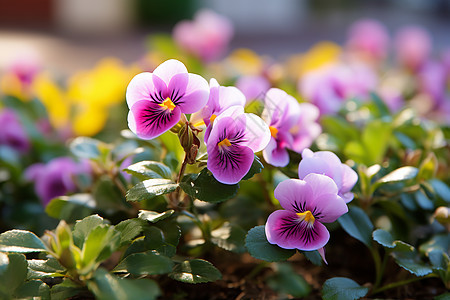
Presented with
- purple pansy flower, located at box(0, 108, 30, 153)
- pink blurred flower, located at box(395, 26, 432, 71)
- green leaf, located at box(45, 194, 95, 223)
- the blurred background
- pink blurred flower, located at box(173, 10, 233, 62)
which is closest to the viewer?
green leaf, located at box(45, 194, 95, 223)

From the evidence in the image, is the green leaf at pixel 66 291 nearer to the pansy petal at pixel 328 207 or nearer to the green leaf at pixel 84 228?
the green leaf at pixel 84 228

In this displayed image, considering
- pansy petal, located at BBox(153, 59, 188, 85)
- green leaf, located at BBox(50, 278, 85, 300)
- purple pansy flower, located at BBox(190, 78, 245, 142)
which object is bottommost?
green leaf, located at BBox(50, 278, 85, 300)

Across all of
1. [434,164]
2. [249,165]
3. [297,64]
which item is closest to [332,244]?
[434,164]

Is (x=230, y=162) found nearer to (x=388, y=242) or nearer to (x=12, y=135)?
(x=388, y=242)

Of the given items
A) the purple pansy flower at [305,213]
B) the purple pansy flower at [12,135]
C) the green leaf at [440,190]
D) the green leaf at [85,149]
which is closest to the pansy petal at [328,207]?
the purple pansy flower at [305,213]

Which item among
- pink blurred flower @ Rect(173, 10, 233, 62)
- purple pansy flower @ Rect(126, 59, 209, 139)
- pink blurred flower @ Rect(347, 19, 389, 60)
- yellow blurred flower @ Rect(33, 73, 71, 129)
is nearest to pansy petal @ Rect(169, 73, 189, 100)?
purple pansy flower @ Rect(126, 59, 209, 139)

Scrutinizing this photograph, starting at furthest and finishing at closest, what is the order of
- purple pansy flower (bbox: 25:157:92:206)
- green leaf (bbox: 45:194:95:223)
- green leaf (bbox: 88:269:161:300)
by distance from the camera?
purple pansy flower (bbox: 25:157:92:206)
green leaf (bbox: 45:194:95:223)
green leaf (bbox: 88:269:161:300)

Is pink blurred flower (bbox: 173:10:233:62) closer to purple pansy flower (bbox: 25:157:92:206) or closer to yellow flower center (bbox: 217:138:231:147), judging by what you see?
purple pansy flower (bbox: 25:157:92:206)
